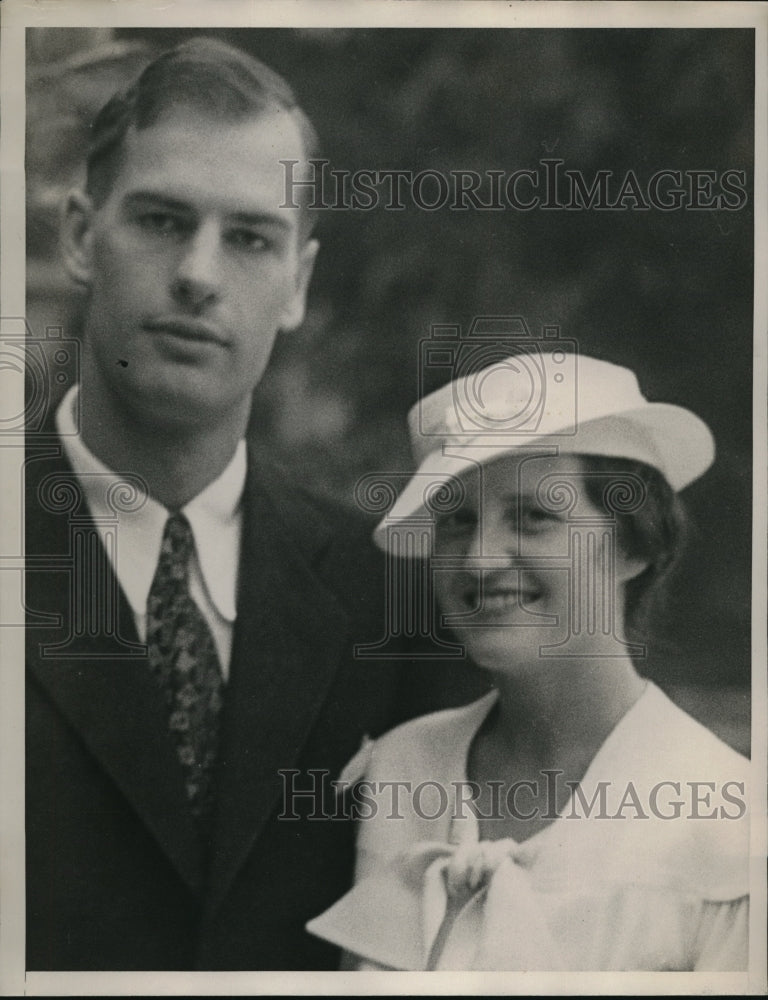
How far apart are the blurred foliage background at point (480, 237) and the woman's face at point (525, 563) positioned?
0.60 feet

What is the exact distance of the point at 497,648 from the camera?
94.3 inches

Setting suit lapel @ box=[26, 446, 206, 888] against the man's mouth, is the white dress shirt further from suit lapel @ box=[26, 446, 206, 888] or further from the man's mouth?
the man's mouth

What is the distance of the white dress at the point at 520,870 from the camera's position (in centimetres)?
239

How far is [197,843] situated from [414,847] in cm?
45

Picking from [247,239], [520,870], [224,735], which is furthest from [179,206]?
[520,870]

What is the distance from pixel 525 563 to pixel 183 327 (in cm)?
86

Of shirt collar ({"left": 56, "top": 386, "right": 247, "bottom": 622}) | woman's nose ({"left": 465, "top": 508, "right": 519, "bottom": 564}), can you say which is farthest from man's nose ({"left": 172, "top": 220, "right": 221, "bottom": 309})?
woman's nose ({"left": 465, "top": 508, "right": 519, "bottom": 564})

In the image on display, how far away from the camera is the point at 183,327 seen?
236cm

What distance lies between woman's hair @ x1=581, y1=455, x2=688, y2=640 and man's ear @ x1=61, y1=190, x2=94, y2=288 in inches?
43.8

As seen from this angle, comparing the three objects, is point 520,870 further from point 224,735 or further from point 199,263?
point 199,263

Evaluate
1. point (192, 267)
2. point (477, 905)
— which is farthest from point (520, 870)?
point (192, 267)

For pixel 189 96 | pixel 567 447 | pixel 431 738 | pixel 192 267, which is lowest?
pixel 431 738

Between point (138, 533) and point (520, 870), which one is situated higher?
point (138, 533)

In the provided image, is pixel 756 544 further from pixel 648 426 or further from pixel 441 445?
pixel 441 445
